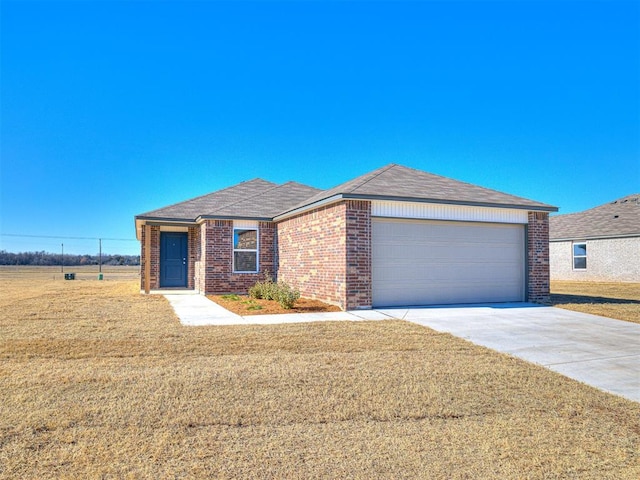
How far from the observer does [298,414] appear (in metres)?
3.93

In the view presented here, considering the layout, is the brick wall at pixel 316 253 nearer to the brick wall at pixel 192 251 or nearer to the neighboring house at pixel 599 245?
the brick wall at pixel 192 251

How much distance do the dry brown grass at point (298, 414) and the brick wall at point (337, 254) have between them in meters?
4.33

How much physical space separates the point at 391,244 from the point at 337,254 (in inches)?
62.0

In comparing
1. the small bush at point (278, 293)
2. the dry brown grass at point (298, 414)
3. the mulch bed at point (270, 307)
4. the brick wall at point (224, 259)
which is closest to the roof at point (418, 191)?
the small bush at point (278, 293)

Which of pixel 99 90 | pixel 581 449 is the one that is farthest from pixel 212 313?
pixel 99 90

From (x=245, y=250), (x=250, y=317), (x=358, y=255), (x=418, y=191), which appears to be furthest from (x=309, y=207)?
(x=250, y=317)

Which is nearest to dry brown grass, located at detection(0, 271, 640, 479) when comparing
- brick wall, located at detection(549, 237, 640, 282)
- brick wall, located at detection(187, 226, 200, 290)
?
brick wall, located at detection(187, 226, 200, 290)

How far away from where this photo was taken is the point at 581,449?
3.31 m

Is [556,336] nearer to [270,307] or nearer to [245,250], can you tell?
[270,307]

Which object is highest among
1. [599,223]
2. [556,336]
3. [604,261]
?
[599,223]

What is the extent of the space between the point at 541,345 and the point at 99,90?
16.4 m

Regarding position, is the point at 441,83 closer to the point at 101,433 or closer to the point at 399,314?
the point at 399,314

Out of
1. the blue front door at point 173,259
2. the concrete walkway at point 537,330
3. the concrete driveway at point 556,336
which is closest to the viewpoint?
the concrete driveway at point 556,336

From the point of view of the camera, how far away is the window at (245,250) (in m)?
16.1
